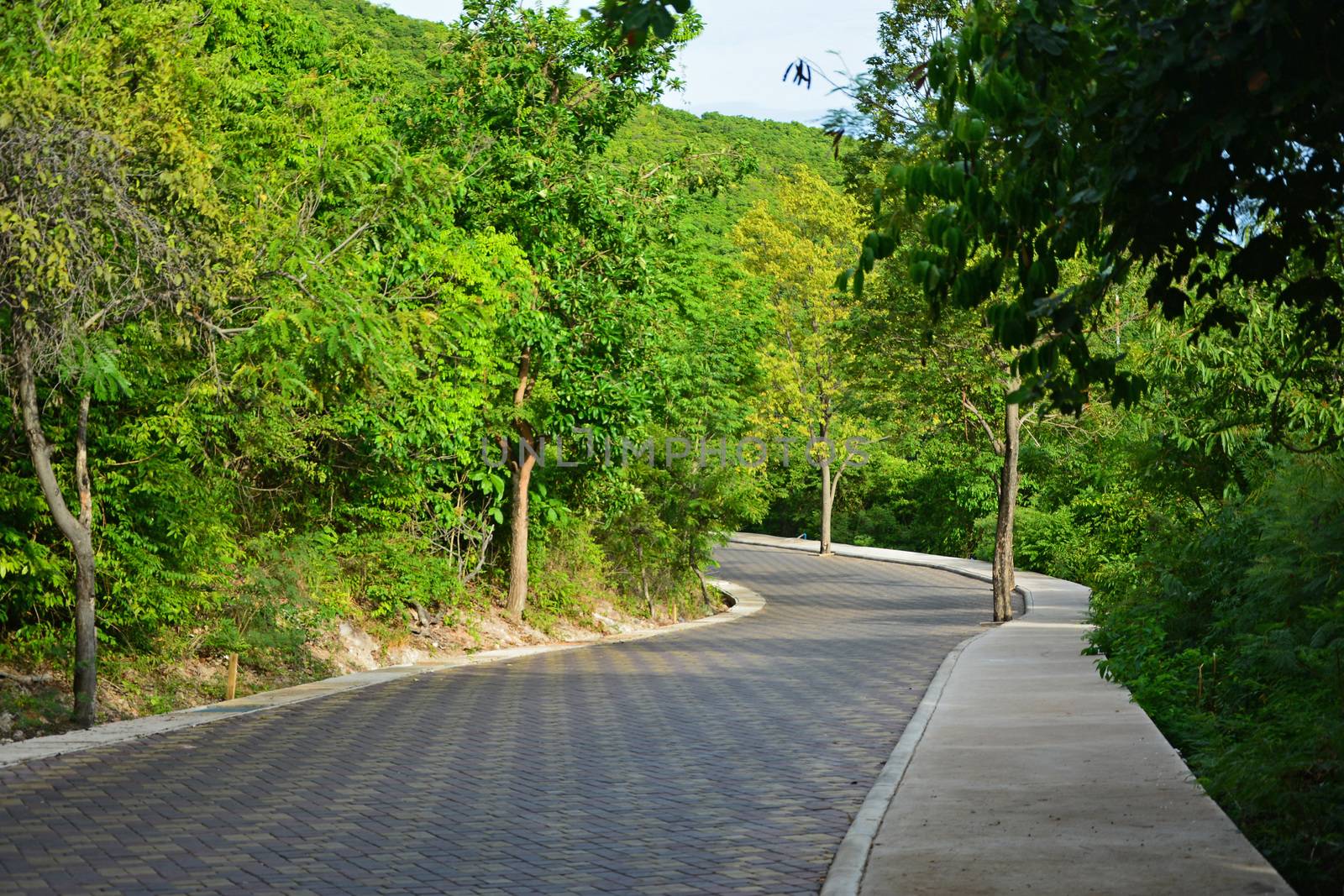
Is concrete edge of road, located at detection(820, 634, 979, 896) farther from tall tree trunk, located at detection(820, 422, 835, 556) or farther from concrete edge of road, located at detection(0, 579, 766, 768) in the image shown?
tall tree trunk, located at detection(820, 422, 835, 556)

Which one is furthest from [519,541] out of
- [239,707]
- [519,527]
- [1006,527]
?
[239,707]

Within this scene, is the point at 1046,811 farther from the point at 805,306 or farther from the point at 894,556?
the point at 805,306

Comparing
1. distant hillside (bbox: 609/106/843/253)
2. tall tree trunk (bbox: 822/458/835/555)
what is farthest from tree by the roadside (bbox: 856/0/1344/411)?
tall tree trunk (bbox: 822/458/835/555)

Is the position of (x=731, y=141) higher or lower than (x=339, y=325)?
higher

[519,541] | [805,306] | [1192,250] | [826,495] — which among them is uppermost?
[805,306]

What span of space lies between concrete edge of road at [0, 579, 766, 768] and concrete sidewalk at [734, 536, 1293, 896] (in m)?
6.79

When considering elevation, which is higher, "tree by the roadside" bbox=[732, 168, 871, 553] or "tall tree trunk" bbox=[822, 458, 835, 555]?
"tree by the roadside" bbox=[732, 168, 871, 553]

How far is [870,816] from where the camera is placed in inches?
342

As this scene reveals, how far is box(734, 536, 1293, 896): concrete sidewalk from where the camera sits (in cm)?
692

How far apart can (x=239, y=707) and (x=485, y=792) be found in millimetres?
5979

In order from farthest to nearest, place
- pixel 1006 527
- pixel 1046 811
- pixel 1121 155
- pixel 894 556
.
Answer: pixel 894 556, pixel 1006 527, pixel 1046 811, pixel 1121 155

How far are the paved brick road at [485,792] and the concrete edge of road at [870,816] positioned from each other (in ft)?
0.44

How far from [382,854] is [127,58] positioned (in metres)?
9.07

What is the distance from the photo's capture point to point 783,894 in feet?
23.0
